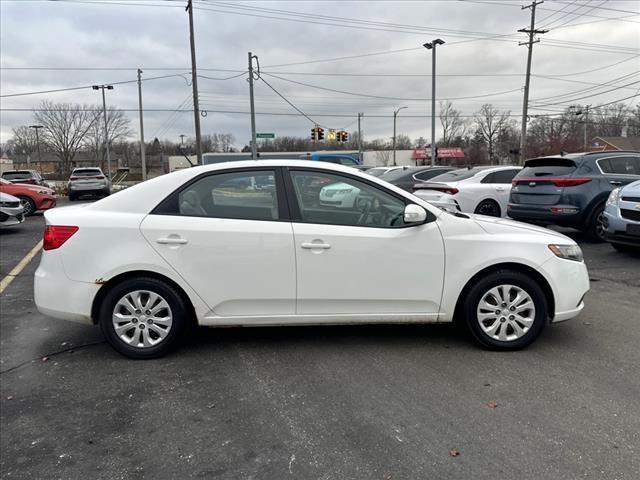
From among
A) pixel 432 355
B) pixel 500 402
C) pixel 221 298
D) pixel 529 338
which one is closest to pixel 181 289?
pixel 221 298

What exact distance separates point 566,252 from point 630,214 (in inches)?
160

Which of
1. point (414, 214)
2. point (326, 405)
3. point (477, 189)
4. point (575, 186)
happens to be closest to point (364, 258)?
point (414, 214)

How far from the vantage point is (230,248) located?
155 inches

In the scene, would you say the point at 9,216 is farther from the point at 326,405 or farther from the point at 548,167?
the point at 548,167

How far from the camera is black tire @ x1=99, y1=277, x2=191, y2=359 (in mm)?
3949

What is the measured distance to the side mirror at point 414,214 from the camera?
3.90 m

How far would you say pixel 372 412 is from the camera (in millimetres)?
3180

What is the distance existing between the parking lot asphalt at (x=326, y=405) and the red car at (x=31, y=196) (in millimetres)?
12135

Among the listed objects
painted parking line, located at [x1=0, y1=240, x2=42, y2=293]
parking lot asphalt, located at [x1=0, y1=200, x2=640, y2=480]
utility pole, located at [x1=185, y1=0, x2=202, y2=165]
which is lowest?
parking lot asphalt, located at [x1=0, y1=200, x2=640, y2=480]

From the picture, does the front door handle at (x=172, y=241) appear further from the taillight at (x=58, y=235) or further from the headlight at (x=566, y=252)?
the headlight at (x=566, y=252)

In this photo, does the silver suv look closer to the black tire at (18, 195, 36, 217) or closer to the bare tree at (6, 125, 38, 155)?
the black tire at (18, 195, 36, 217)

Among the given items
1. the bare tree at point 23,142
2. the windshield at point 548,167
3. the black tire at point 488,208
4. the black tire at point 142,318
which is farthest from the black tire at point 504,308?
the bare tree at point 23,142

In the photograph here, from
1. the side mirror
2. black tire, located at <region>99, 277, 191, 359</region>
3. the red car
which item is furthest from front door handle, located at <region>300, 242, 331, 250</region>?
the red car

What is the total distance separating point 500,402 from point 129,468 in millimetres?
2276
